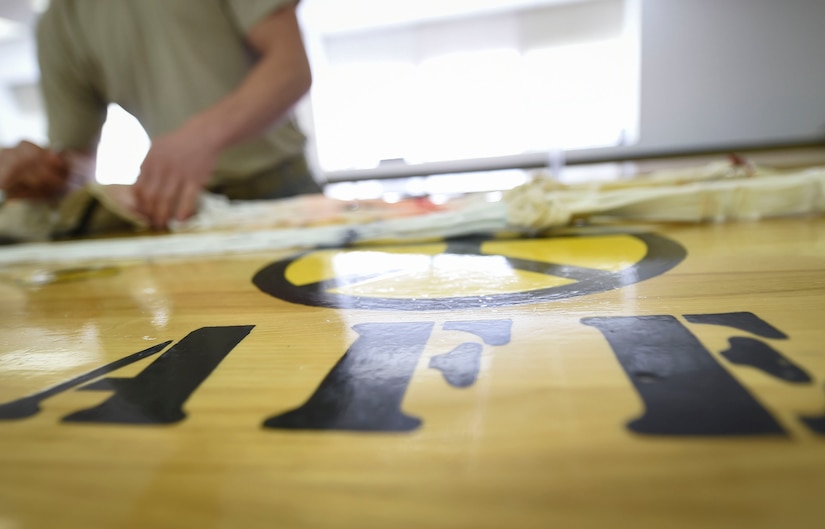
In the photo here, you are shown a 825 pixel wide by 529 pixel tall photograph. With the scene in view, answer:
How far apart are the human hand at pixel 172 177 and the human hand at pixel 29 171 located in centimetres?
24

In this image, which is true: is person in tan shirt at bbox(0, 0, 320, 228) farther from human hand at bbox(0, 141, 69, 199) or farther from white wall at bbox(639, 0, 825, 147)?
white wall at bbox(639, 0, 825, 147)

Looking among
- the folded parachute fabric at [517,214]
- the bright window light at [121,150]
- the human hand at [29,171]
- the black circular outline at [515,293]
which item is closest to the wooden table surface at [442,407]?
the black circular outline at [515,293]

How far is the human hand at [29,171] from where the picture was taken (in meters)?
0.85

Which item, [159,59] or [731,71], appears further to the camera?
[731,71]

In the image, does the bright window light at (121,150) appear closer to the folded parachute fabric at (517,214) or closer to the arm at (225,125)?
→ the arm at (225,125)

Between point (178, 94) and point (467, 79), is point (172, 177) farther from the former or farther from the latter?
point (467, 79)

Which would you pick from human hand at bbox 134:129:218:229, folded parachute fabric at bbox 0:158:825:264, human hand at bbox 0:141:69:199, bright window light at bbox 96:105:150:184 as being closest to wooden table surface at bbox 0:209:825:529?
folded parachute fabric at bbox 0:158:825:264

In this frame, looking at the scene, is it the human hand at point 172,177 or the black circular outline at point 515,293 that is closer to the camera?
the black circular outline at point 515,293

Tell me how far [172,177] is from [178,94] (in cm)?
32

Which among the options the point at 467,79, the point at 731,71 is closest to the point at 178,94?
the point at 467,79

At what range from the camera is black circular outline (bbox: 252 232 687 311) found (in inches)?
12.4

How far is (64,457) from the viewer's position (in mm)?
177

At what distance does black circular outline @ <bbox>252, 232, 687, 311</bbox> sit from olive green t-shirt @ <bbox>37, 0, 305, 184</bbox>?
670 mm

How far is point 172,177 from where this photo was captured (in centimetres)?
78
